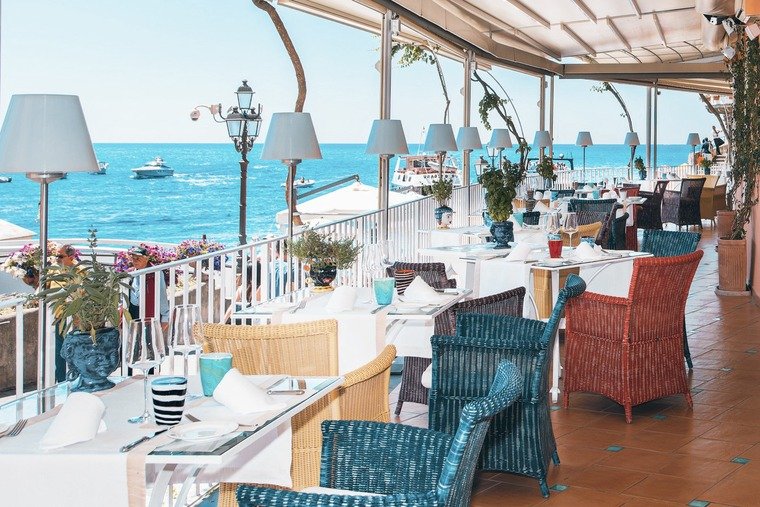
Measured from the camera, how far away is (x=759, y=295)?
28.8 feet

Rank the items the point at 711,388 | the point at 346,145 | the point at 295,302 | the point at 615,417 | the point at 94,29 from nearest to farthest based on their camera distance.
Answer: the point at 295,302 < the point at 615,417 < the point at 711,388 < the point at 94,29 < the point at 346,145

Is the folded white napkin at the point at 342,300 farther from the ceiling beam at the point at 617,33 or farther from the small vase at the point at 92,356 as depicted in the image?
the ceiling beam at the point at 617,33

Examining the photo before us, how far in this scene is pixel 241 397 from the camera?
2.59 m

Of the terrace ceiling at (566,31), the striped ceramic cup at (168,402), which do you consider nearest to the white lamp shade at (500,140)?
the terrace ceiling at (566,31)

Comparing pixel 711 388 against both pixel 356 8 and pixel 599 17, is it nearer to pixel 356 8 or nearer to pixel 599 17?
pixel 356 8

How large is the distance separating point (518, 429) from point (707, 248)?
9.52m

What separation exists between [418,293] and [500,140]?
899 centimetres

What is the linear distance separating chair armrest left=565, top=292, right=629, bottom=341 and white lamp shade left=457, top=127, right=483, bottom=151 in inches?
229

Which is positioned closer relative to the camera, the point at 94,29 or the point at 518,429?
the point at 518,429

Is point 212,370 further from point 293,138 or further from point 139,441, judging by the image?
point 293,138

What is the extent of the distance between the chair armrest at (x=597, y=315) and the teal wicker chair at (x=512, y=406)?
3.23 feet

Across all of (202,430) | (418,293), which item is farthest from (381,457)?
(418,293)

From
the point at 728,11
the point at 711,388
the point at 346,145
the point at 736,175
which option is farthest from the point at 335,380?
the point at 346,145

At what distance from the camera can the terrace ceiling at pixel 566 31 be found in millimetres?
9992
